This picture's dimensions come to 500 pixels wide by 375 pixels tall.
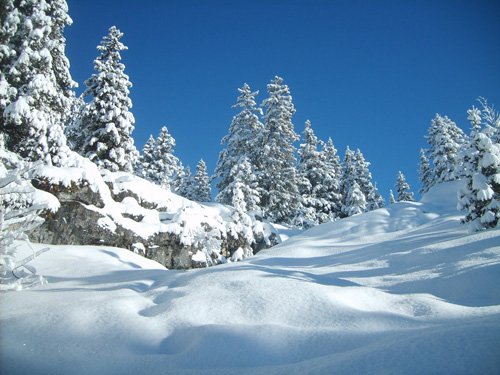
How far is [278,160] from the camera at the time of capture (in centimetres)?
3089

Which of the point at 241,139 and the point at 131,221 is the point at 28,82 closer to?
the point at 131,221

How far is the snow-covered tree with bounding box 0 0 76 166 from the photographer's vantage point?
1259cm

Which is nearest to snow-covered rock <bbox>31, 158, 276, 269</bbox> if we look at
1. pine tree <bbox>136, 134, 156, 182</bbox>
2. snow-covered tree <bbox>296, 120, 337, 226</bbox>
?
snow-covered tree <bbox>296, 120, 337, 226</bbox>

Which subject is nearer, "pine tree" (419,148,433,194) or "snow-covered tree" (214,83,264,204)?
"snow-covered tree" (214,83,264,204)

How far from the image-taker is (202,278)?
24.5 ft

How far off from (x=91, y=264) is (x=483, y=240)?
11950 millimetres

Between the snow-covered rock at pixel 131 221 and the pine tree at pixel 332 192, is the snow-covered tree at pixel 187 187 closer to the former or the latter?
the pine tree at pixel 332 192

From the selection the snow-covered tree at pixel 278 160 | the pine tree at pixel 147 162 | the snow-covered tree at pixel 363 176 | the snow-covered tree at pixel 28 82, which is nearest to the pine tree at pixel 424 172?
the snow-covered tree at pixel 363 176

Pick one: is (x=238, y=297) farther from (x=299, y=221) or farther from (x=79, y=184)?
(x=299, y=221)

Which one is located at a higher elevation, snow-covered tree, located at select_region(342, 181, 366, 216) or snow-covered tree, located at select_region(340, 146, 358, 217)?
snow-covered tree, located at select_region(340, 146, 358, 217)

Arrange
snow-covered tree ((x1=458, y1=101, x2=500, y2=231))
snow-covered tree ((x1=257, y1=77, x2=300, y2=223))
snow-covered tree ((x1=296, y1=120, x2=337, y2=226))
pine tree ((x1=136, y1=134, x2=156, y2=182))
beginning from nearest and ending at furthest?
snow-covered tree ((x1=458, y1=101, x2=500, y2=231)) → snow-covered tree ((x1=257, y1=77, x2=300, y2=223)) → snow-covered tree ((x1=296, y1=120, x2=337, y2=226)) → pine tree ((x1=136, y1=134, x2=156, y2=182))

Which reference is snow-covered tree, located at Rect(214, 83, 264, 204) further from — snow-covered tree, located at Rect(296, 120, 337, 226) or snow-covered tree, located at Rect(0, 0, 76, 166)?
snow-covered tree, located at Rect(0, 0, 76, 166)

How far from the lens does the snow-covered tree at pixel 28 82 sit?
12.6 metres

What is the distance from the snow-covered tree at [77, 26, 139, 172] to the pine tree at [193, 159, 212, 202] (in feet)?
62.5
